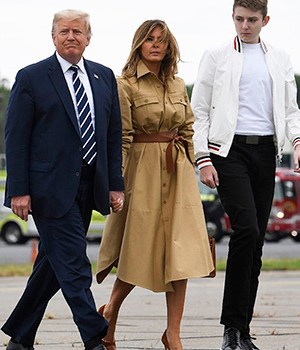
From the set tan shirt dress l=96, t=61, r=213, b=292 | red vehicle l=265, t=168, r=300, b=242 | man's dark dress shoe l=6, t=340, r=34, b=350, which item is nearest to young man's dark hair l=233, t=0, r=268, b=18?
tan shirt dress l=96, t=61, r=213, b=292

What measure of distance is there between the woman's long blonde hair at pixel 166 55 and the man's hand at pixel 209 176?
561mm

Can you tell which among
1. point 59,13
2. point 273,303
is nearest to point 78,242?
point 59,13

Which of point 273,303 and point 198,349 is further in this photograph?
point 273,303

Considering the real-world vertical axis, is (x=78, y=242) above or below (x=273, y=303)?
above

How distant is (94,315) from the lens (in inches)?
265

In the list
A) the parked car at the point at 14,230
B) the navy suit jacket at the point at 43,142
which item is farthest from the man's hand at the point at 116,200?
the parked car at the point at 14,230

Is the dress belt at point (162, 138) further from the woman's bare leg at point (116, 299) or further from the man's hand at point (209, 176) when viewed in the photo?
the woman's bare leg at point (116, 299)

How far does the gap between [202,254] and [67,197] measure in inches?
38.9

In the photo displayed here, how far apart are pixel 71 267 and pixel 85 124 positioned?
2.44 ft

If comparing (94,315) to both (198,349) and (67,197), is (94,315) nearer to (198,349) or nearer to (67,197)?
(67,197)

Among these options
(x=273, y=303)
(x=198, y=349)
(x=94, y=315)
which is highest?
(x=94, y=315)

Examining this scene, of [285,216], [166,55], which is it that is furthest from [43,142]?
[285,216]

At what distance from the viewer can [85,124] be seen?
270 inches

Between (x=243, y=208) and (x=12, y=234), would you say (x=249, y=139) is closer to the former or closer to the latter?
(x=243, y=208)
